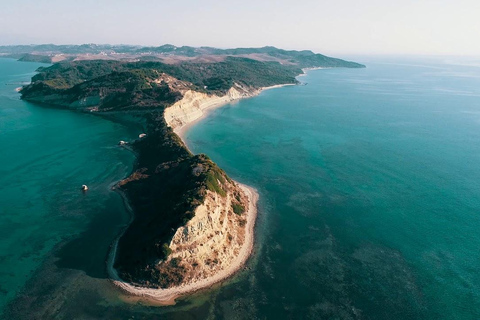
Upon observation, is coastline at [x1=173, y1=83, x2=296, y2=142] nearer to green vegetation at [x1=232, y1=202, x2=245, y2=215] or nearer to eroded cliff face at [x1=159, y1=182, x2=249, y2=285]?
green vegetation at [x1=232, y1=202, x2=245, y2=215]

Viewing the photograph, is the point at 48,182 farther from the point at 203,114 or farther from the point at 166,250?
the point at 203,114

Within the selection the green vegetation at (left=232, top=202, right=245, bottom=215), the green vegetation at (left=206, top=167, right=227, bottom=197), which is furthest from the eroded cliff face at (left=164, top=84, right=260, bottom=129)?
the green vegetation at (left=232, top=202, right=245, bottom=215)

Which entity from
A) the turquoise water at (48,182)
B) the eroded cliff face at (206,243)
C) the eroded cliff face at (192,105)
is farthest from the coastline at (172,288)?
the eroded cliff face at (192,105)

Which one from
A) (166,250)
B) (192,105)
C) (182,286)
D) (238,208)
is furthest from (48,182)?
(192,105)

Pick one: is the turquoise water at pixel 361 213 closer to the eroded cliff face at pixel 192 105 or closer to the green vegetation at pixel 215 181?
the eroded cliff face at pixel 192 105

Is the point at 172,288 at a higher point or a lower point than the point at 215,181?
lower
